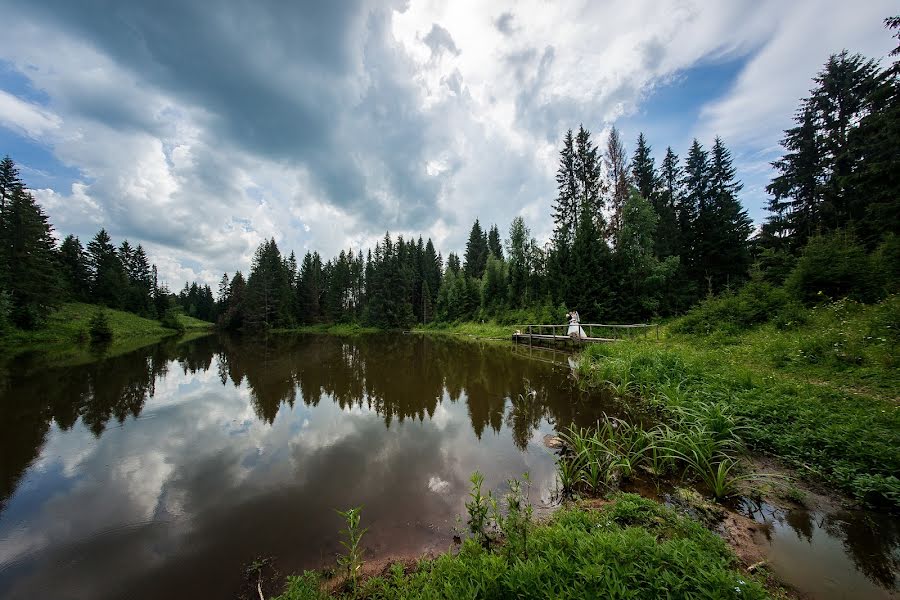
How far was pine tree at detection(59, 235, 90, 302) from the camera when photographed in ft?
144

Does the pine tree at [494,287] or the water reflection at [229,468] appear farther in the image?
the pine tree at [494,287]

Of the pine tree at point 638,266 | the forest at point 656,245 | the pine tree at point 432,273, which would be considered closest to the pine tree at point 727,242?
the forest at point 656,245

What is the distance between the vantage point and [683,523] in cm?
322

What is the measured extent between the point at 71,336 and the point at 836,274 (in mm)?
53475

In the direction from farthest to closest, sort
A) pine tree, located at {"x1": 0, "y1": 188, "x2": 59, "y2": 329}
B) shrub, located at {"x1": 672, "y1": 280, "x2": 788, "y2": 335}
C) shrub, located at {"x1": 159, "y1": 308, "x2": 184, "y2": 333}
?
shrub, located at {"x1": 159, "y1": 308, "x2": 184, "y2": 333} < pine tree, located at {"x1": 0, "y1": 188, "x2": 59, "y2": 329} < shrub, located at {"x1": 672, "y1": 280, "x2": 788, "y2": 335}

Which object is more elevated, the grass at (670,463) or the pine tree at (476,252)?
the pine tree at (476,252)

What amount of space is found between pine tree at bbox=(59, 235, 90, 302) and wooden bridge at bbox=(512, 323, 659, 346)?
60770 mm

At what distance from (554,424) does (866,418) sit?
197 inches

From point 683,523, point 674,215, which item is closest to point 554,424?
point 683,523

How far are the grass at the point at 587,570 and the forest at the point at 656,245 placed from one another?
13.8 meters

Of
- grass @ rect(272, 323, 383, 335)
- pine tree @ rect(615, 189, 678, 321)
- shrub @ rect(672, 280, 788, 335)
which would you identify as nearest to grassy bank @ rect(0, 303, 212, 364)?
grass @ rect(272, 323, 383, 335)

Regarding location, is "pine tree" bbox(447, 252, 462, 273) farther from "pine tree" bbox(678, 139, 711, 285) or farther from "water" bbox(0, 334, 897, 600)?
"water" bbox(0, 334, 897, 600)

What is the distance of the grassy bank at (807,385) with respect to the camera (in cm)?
435

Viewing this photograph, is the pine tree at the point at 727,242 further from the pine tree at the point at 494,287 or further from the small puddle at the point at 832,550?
the small puddle at the point at 832,550
